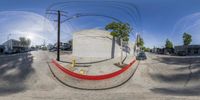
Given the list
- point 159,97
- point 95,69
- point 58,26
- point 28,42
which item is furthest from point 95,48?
point 28,42

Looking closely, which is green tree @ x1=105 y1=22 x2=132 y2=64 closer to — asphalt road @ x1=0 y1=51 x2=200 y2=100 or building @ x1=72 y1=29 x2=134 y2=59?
building @ x1=72 y1=29 x2=134 y2=59

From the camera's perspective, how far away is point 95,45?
2722cm

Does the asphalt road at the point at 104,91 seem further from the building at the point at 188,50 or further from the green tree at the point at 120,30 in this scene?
the building at the point at 188,50

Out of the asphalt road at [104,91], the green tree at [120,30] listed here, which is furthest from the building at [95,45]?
the asphalt road at [104,91]

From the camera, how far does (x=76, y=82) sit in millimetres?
13703

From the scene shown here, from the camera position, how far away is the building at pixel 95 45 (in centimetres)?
2577

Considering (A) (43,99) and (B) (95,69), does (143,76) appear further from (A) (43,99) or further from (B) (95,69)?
(A) (43,99)

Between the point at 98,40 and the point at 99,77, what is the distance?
13.1 metres

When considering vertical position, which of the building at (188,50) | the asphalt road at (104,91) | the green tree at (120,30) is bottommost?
the asphalt road at (104,91)

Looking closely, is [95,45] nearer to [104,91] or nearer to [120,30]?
[120,30]

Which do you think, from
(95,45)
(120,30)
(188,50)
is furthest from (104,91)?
(188,50)

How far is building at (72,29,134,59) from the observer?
25.8 metres

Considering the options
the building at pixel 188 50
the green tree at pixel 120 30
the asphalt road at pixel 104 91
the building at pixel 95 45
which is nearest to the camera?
the asphalt road at pixel 104 91

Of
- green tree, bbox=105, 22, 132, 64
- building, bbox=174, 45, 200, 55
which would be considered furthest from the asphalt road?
building, bbox=174, 45, 200, 55
